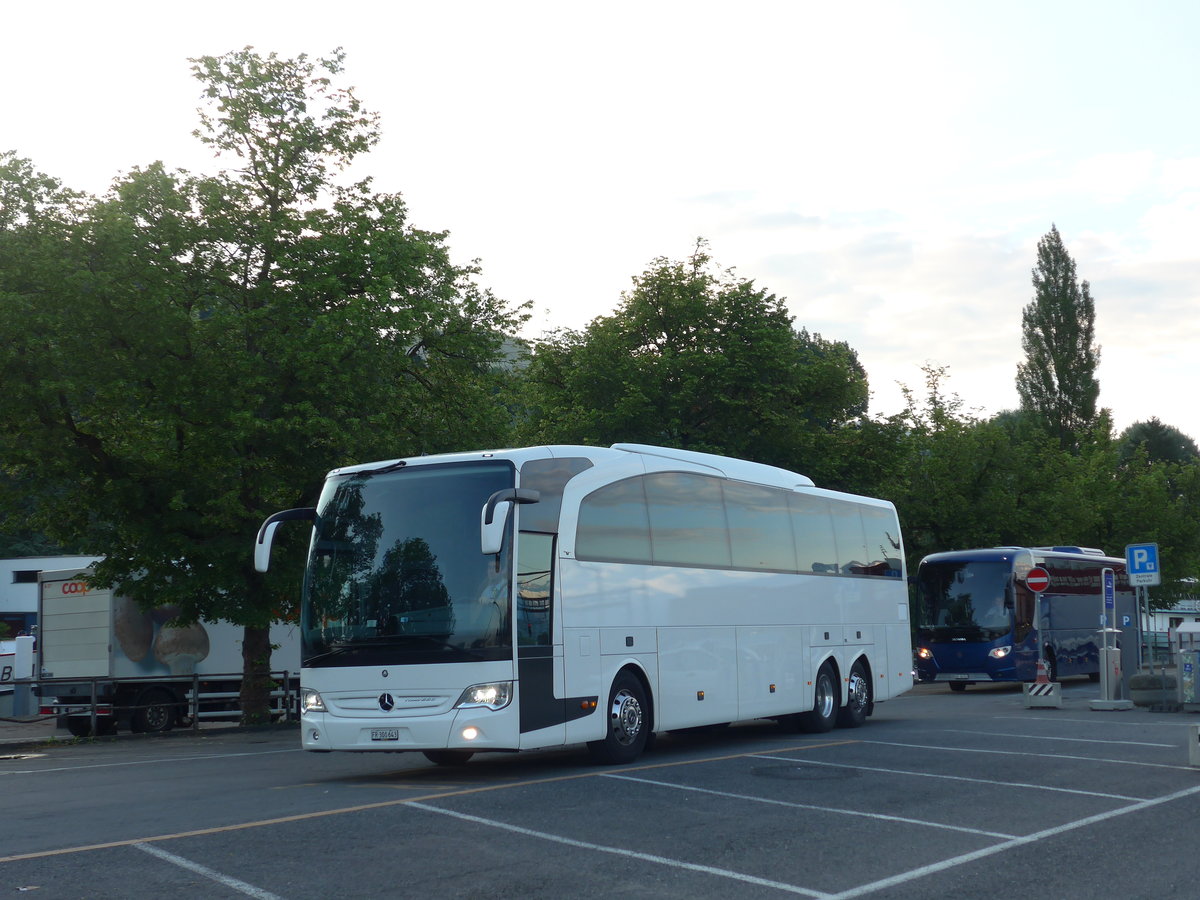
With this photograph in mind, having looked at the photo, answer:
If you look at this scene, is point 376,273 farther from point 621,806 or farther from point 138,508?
point 621,806

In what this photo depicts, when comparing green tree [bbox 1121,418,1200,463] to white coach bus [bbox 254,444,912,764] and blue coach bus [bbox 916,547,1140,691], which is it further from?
white coach bus [bbox 254,444,912,764]

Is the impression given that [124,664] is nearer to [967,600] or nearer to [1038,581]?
[1038,581]

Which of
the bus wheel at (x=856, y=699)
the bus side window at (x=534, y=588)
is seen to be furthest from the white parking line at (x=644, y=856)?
the bus wheel at (x=856, y=699)

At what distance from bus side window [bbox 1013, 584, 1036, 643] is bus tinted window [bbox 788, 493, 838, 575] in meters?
13.0

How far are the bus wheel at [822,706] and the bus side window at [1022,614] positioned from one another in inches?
519

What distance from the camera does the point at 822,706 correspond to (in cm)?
1961

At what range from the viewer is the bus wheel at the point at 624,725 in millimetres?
14438

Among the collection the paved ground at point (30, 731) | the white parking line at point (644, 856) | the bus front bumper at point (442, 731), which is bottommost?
the paved ground at point (30, 731)

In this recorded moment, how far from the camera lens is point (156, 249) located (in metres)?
23.3

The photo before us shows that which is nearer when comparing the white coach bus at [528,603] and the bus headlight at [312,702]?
the white coach bus at [528,603]

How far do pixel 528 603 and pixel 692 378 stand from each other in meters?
25.8

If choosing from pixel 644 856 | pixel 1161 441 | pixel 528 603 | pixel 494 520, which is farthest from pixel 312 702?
pixel 1161 441

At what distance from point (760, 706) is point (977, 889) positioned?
995 centimetres

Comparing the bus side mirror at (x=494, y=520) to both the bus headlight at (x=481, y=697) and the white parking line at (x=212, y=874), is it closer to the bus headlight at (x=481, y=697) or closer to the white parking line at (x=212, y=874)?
the bus headlight at (x=481, y=697)
